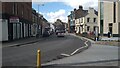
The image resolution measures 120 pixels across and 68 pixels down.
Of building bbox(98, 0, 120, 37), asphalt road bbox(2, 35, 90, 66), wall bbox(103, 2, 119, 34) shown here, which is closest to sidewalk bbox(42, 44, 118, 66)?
asphalt road bbox(2, 35, 90, 66)

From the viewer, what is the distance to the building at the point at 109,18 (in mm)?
53594

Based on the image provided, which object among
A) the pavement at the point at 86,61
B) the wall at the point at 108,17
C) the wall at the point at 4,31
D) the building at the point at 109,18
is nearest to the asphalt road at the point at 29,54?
the pavement at the point at 86,61

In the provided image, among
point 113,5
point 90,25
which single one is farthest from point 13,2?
point 90,25

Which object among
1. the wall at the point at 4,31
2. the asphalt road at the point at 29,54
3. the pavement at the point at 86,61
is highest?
the wall at the point at 4,31

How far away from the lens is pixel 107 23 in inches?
2195

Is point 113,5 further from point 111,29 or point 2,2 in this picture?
point 2,2

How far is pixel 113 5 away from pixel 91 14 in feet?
161

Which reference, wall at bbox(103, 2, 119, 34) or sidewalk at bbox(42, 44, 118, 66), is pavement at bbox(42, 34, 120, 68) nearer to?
sidewalk at bbox(42, 44, 118, 66)

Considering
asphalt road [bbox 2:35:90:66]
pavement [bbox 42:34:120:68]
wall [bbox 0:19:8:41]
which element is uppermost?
wall [bbox 0:19:8:41]

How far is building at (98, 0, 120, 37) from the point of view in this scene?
53.6 metres

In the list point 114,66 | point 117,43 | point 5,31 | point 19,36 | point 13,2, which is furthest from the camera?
point 19,36

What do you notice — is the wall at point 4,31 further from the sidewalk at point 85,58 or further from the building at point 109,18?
the sidewalk at point 85,58

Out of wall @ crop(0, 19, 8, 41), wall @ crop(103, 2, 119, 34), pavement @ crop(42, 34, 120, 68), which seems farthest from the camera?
wall @ crop(103, 2, 119, 34)

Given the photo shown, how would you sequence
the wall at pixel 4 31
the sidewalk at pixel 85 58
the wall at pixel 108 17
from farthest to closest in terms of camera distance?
the wall at pixel 108 17, the wall at pixel 4 31, the sidewalk at pixel 85 58
